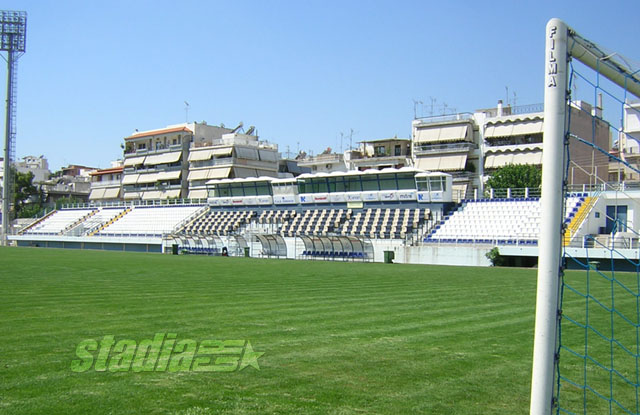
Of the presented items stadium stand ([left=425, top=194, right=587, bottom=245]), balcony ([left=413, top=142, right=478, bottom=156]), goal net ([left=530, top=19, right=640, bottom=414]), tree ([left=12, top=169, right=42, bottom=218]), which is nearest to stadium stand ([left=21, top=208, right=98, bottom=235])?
tree ([left=12, top=169, right=42, bottom=218])

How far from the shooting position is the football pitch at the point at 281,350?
7.27 m

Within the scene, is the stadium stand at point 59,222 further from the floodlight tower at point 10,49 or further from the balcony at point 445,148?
the balcony at point 445,148

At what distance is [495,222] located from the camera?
45812 millimetres

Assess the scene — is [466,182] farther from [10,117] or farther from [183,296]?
[183,296]

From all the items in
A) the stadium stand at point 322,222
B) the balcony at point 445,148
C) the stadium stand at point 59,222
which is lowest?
the stadium stand at point 59,222

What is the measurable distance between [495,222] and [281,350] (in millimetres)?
38284

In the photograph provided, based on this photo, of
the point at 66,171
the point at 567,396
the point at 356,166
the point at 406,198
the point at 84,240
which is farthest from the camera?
the point at 66,171

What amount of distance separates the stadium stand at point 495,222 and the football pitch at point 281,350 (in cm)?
2452

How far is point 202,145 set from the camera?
302ft

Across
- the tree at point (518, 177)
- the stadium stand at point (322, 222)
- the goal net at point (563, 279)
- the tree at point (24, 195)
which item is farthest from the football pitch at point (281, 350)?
the tree at point (24, 195)

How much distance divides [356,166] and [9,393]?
83.3 meters

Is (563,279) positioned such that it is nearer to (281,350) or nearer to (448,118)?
(281,350)

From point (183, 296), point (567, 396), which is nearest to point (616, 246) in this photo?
point (183, 296)

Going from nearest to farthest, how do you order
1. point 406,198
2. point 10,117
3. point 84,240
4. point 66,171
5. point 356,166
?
point 406,198 → point 84,240 → point 10,117 → point 356,166 → point 66,171
